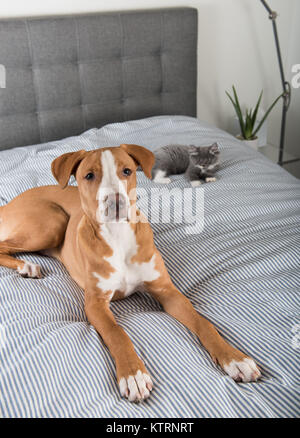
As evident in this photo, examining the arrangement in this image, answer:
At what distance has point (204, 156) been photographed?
2.27 metres

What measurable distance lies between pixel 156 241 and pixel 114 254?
383 millimetres

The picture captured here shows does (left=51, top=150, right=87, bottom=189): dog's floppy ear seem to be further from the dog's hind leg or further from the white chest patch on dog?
the dog's hind leg

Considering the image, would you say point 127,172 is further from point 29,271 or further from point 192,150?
point 192,150

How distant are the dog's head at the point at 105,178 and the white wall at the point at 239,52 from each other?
1966 millimetres

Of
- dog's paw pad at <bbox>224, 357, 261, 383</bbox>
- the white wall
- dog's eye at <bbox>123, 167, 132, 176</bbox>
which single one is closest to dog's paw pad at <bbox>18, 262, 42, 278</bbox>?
dog's eye at <bbox>123, 167, 132, 176</bbox>

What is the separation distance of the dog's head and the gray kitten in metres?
0.78

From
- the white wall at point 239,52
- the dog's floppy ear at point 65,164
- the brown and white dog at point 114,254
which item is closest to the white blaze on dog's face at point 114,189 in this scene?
the brown and white dog at point 114,254

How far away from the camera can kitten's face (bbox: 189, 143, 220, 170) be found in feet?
7.39

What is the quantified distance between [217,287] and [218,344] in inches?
13.1

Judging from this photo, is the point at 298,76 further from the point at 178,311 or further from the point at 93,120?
the point at 178,311

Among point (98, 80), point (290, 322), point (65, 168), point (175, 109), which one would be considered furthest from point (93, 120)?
point (290, 322)

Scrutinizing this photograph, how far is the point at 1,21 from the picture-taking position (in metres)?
2.54

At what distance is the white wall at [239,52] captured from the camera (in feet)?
10.8

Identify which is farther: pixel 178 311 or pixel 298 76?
pixel 298 76
